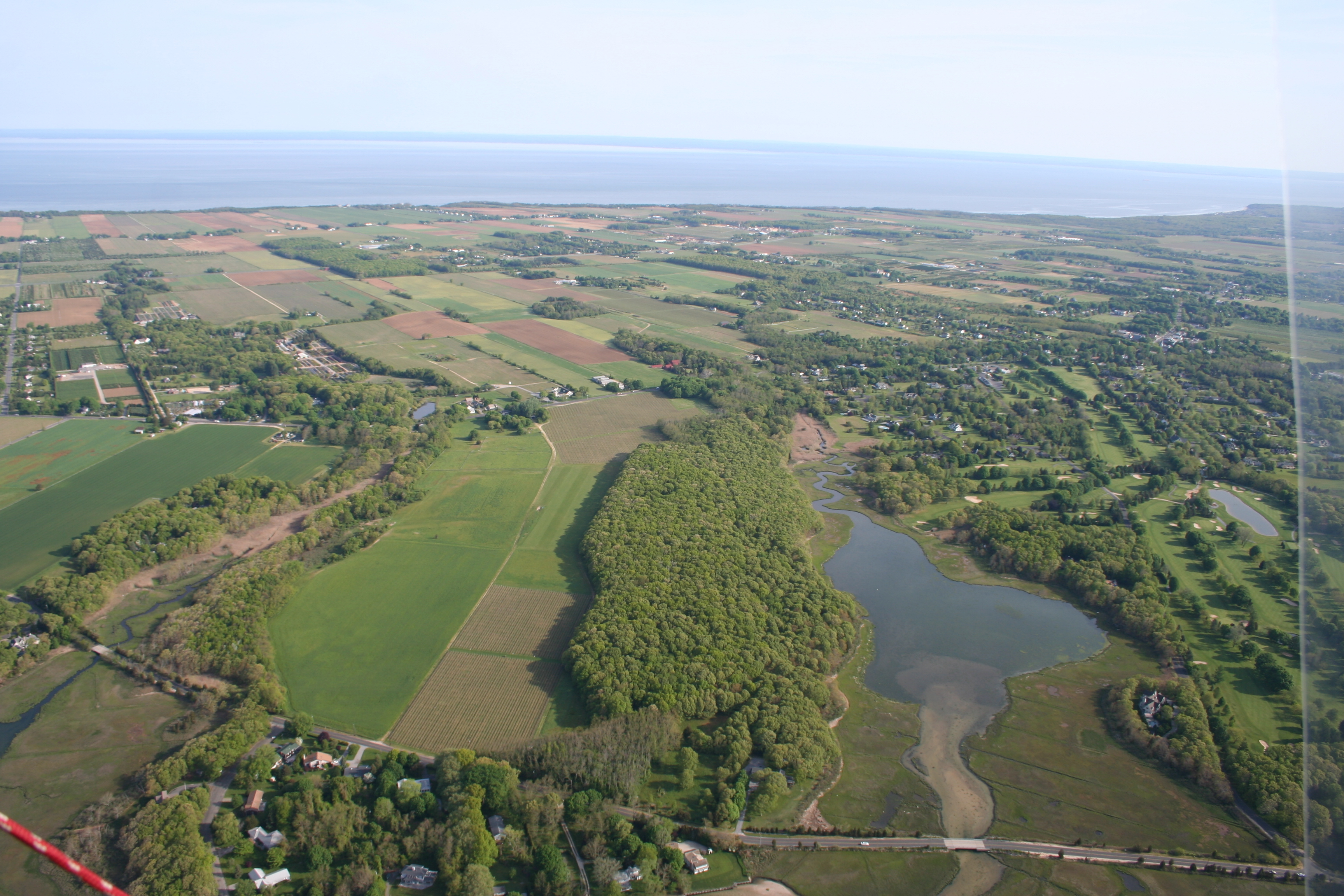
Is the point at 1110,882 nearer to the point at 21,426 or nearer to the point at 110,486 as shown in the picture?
the point at 110,486

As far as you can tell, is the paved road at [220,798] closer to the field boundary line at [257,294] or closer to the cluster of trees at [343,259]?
the field boundary line at [257,294]

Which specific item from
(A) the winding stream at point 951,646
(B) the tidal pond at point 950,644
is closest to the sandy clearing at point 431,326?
(A) the winding stream at point 951,646

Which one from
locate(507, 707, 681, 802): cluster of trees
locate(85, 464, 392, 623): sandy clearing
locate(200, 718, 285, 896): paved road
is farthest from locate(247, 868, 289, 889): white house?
locate(85, 464, 392, 623): sandy clearing

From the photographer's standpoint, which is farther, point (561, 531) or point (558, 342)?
point (558, 342)

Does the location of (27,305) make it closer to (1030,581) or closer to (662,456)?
(662,456)

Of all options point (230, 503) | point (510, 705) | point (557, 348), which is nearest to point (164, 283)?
point (557, 348)

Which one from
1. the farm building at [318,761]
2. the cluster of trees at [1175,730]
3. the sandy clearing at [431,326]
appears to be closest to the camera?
the farm building at [318,761]

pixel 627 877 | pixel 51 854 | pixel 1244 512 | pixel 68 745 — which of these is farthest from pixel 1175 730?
pixel 68 745
